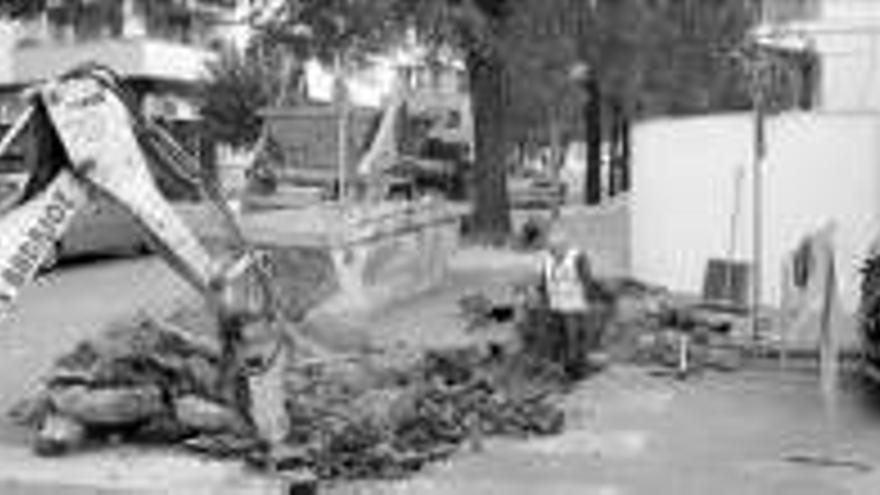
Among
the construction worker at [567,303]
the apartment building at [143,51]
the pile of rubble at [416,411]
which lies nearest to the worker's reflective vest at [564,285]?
the construction worker at [567,303]

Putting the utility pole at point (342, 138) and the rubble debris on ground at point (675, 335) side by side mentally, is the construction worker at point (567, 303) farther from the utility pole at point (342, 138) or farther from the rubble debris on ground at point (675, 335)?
the utility pole at point (342, 138)

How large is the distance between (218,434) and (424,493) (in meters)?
1.87

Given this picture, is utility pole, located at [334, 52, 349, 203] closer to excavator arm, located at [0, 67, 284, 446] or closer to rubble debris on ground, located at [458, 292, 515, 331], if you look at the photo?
rubble debris on ground, located at [458, 292, 515, 331]

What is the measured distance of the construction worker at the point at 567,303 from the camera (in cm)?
1645

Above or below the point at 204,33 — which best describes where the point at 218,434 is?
below

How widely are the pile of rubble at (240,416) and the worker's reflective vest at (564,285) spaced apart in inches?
66.4

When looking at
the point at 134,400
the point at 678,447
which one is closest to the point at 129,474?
the point at 134,400

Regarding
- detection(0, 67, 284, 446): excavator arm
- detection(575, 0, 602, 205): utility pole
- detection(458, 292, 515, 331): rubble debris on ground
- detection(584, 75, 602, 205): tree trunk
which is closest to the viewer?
detection(0, 67, 284, 446): excavator arm

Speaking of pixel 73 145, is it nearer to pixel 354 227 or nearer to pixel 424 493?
pixel 424 493

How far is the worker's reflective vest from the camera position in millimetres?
16438

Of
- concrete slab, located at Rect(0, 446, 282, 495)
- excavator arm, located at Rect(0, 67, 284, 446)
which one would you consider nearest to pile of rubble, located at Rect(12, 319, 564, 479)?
concrete slab, located at Rect(0, 446, 282, 495)

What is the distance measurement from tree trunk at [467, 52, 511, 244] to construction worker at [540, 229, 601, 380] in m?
15.9

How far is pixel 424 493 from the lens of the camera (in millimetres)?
11711

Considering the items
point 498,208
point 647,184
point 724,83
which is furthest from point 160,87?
point 647,184
